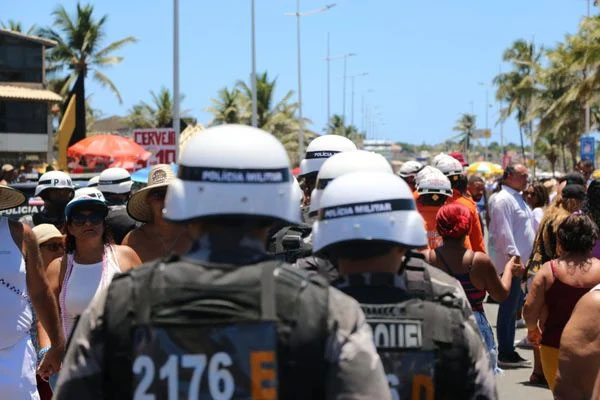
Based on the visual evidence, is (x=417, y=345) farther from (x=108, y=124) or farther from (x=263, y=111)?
(x=108, y=124)

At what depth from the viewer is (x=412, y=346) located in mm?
2988

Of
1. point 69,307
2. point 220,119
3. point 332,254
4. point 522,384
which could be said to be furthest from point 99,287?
point 220,119

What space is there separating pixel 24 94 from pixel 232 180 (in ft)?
164

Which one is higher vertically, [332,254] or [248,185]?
[248,185]

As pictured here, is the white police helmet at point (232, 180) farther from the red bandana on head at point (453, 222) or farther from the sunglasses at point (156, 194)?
the red bandana on head at point (453, 222)

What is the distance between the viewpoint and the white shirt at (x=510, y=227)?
33.6 ft

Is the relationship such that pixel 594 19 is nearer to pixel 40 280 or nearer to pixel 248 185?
pixel 40 280

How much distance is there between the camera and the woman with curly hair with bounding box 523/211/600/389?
6215 millimetres

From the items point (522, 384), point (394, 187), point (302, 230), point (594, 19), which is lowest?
point (522, 384)

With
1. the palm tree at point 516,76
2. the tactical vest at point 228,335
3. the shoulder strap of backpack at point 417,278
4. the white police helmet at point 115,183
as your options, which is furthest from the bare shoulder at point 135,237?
the palm tree at point 516,76

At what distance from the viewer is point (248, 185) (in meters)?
2.52

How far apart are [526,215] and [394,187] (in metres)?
7.63

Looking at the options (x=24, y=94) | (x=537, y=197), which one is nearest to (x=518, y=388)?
(x=537, y=197)

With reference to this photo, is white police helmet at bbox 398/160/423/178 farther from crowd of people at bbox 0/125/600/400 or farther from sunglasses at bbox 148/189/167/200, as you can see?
crowd of people at bbox 0/125/600/400
